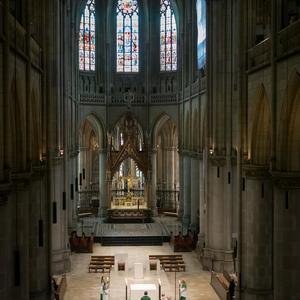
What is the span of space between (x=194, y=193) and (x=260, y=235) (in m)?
20.9

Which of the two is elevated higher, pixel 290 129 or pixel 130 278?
pixel 290 129

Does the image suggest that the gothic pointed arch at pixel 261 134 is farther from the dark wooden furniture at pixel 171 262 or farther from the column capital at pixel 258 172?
the dark wooden furniture at pixel 171 262

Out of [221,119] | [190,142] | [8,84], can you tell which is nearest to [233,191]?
[221,119]

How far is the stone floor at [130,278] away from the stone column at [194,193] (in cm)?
427

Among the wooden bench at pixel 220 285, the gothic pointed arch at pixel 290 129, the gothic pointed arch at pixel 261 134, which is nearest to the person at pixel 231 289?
the wooden bench at pixel 220 285

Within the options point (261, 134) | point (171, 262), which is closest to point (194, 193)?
point (171, 262)

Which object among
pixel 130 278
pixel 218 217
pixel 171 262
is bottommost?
pixel 130 278

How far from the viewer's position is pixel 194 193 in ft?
155

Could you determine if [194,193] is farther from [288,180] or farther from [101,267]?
[288,180]

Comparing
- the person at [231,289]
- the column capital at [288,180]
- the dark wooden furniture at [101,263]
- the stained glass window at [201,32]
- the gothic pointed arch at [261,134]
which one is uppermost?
the stained glass window at [201,32]

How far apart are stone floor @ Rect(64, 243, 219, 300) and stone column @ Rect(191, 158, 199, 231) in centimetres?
427

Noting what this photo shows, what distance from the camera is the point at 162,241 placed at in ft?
152

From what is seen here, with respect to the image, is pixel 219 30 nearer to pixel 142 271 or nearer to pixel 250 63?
pixel 250 63

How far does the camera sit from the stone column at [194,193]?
153 feet
